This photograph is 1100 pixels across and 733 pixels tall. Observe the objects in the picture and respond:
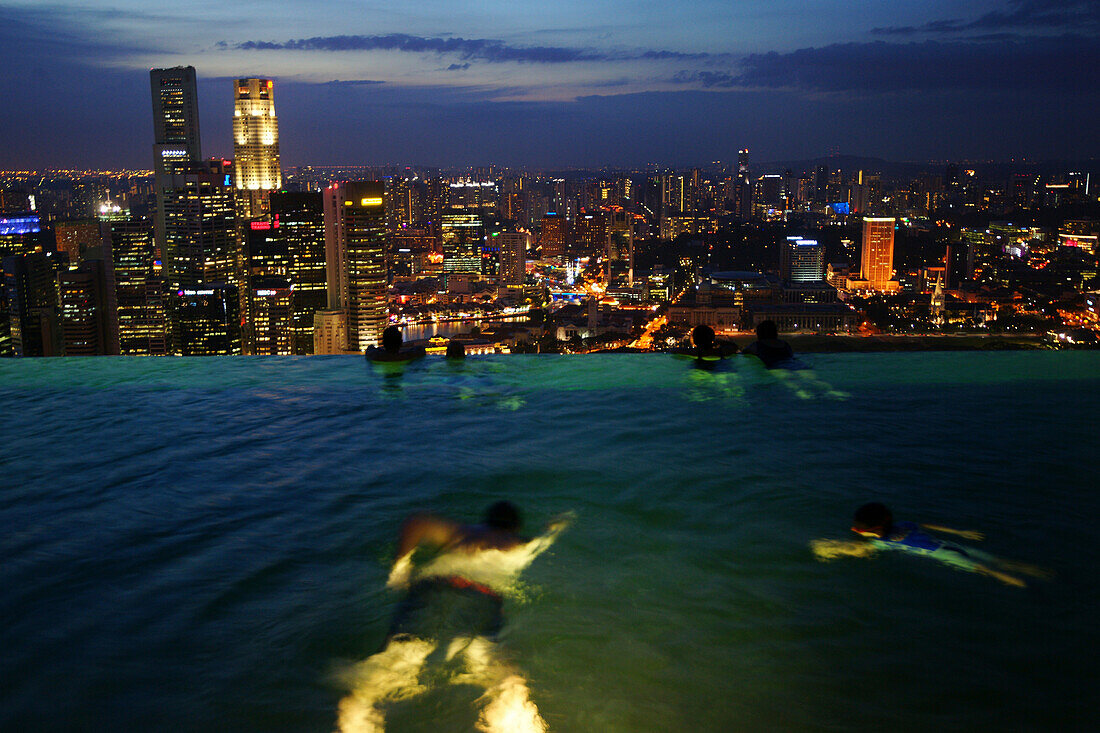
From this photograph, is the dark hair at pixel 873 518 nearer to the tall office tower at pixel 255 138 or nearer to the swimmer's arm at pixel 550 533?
the swimmer's arm at pixel 550 533

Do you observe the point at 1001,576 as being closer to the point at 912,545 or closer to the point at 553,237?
the point at 912,545

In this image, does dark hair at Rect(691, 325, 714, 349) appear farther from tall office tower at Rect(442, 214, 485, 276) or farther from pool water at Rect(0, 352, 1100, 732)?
tall office tower at Rect(442, 214, 485, 276)

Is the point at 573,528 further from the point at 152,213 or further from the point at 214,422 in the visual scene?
the point at 152,213

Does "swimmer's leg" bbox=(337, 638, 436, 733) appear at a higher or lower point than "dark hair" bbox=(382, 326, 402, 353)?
lower

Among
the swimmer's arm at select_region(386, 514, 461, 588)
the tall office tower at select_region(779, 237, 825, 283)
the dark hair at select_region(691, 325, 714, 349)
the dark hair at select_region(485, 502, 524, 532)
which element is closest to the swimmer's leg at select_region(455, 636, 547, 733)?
the swimmer's arm at select_region(386, 514, 461, 588)

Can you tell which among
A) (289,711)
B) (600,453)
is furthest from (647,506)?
(289,711)

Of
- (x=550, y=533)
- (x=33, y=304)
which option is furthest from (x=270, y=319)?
(x=550, y=533)
